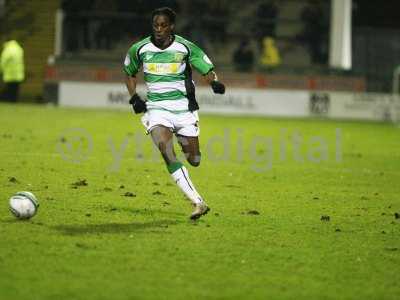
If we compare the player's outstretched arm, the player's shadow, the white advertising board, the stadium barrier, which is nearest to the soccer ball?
the player's shadow

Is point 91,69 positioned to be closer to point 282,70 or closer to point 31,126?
point 282,70

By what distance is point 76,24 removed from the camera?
32250mm

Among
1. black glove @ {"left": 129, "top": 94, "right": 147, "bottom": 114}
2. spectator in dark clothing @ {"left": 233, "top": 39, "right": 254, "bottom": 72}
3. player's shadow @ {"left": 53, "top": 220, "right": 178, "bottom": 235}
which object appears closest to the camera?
player's shadow @ {"left": 53, "top": 220, "right": 178, "bottom": 235}

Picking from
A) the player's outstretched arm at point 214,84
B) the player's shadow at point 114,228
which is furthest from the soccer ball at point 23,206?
the player's outstretched arm at point 214,84

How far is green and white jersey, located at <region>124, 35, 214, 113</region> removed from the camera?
9023 millimetres

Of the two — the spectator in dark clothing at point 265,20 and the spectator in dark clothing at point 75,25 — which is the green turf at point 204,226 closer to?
the spectator in dark clothing at point 75,25

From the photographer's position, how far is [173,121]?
907 cm

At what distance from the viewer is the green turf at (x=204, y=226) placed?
6246mm

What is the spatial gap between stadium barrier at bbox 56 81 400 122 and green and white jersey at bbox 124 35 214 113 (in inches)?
747

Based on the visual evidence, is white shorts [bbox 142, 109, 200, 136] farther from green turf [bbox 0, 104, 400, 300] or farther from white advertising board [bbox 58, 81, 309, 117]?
white advertising board [bbox 58, 81, 309, 117]

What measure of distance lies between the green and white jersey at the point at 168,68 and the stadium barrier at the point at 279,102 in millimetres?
18962

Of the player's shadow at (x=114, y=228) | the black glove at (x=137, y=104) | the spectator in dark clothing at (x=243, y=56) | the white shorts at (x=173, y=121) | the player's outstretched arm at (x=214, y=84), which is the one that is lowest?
the spectator in dark clothing at (x=243, y=56)

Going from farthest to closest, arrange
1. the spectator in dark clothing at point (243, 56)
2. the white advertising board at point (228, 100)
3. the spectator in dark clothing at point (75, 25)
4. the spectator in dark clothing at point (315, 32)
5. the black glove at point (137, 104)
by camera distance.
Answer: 1. the spectator in dark clothing at point (315, 32)
2. the spectator in dark clothing at point (75, 25)
3. the spectator in dark clothing at point (243, 56)
4. the white advertising board at point (228, 100)
5. the black glove at point (137, 104)

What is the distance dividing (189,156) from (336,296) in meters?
3.57
